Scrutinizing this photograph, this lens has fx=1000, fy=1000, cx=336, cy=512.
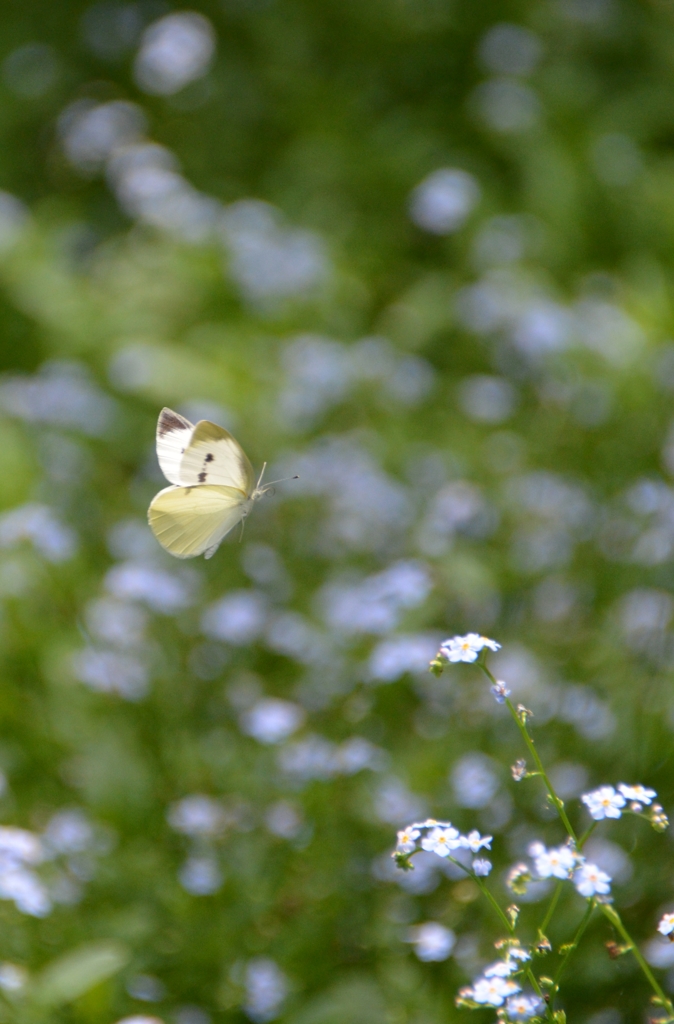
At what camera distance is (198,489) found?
8.28 ft

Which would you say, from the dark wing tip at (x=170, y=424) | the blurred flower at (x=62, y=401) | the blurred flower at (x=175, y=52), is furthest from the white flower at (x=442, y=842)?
the blurred flower at (x=175, y=52)

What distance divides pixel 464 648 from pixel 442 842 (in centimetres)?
29

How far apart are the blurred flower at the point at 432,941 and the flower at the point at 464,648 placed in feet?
2.87

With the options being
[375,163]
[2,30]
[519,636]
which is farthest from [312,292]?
[2,30]

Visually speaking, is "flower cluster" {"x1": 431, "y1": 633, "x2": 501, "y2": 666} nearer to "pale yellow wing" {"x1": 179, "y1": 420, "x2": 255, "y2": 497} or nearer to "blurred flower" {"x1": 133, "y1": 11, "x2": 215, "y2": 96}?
"pale yellow wing" {"x1": 179, "y1": 420, "x2": 255, "y2": 497}

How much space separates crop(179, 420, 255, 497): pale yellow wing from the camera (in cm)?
242

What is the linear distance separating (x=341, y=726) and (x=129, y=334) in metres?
3.31

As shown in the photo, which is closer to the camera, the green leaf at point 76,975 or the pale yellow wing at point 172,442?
the green leaf at point 76,975

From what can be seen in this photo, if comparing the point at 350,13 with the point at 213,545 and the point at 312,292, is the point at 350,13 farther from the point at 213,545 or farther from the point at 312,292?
the point at 213,545

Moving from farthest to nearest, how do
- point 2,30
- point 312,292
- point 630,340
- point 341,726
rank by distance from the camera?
1. point 2,30
2. point 312,292
3. point 630,340
4. point 341,726

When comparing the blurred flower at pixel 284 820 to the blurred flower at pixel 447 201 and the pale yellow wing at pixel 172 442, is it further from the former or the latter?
the blurred flower at pixel 447 201

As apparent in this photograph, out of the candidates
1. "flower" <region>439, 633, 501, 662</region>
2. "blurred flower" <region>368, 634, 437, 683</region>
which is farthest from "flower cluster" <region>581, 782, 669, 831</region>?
"blurred flower" <region>368, 634, 437, 683</region>

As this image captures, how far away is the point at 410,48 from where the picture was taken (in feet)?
24.8

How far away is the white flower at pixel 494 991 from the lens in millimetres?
1465
